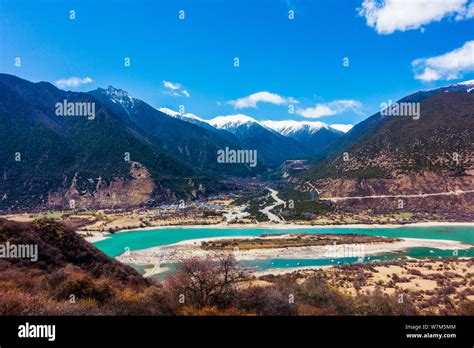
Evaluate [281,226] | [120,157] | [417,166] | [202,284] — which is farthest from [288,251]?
[120,157]

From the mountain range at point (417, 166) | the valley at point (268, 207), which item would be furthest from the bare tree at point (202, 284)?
the mountain range at point (417, 166)

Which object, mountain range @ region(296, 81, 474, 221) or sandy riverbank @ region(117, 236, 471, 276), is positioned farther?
mountain range @ region(296, 81, 474, 221)

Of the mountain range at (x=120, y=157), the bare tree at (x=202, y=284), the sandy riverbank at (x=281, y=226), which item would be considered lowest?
the sandy riverbank at (x=281, y=226)

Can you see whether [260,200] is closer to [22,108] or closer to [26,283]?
[26,283]

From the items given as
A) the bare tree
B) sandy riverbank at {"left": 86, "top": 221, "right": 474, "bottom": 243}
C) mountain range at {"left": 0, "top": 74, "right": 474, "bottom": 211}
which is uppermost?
mountain range at {"left": 0, "top": 74, "right": 474, "bottom": 211}

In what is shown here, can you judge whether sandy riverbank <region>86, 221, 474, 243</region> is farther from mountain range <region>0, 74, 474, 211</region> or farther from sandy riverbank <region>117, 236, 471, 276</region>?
mountain range <region>0, 74, 474, 211</region>

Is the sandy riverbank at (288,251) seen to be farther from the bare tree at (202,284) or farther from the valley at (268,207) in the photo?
the bare tree at (202,284)

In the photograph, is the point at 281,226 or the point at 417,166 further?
the point at 417,166

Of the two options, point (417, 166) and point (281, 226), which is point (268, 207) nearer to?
point (281, 226)

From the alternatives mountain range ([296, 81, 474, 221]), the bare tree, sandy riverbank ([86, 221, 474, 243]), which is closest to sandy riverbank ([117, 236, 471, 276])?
sandy riverbank ([86, 221, 474, 243])

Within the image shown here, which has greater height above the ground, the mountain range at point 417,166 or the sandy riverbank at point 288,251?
the mountain range at point 417,166
